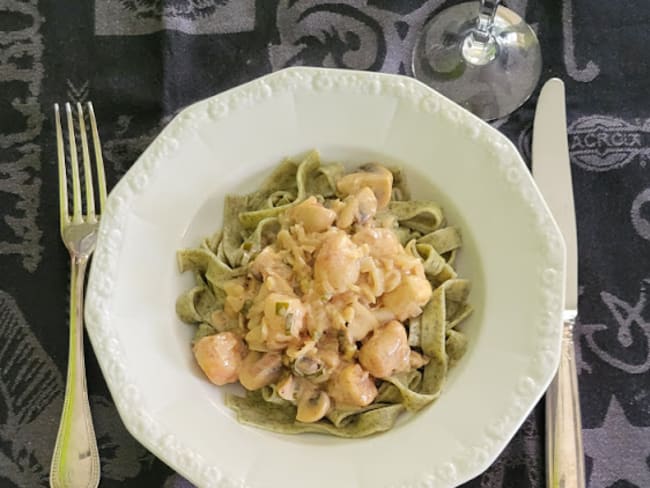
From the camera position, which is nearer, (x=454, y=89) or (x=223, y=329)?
(x=223, y=329)

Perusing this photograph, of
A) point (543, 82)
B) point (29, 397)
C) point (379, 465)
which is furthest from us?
point (543, 82)

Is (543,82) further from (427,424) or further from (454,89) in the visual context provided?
(427,424)

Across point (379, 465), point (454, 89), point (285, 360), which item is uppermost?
point (454, 89)

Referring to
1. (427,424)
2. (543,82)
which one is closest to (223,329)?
(427,424)

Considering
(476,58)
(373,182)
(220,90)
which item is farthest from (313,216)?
(476,58)

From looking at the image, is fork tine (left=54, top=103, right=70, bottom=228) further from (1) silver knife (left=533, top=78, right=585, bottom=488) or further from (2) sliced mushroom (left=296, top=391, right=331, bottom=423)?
(1) silver knife (left=533, top=78, right=585, bottom=488)

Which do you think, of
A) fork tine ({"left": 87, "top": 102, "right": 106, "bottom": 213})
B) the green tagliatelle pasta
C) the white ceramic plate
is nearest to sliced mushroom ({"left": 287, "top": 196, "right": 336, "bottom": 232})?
the green tagliatelle pasta

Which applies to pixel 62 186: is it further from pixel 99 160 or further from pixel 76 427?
pixel 76 427
